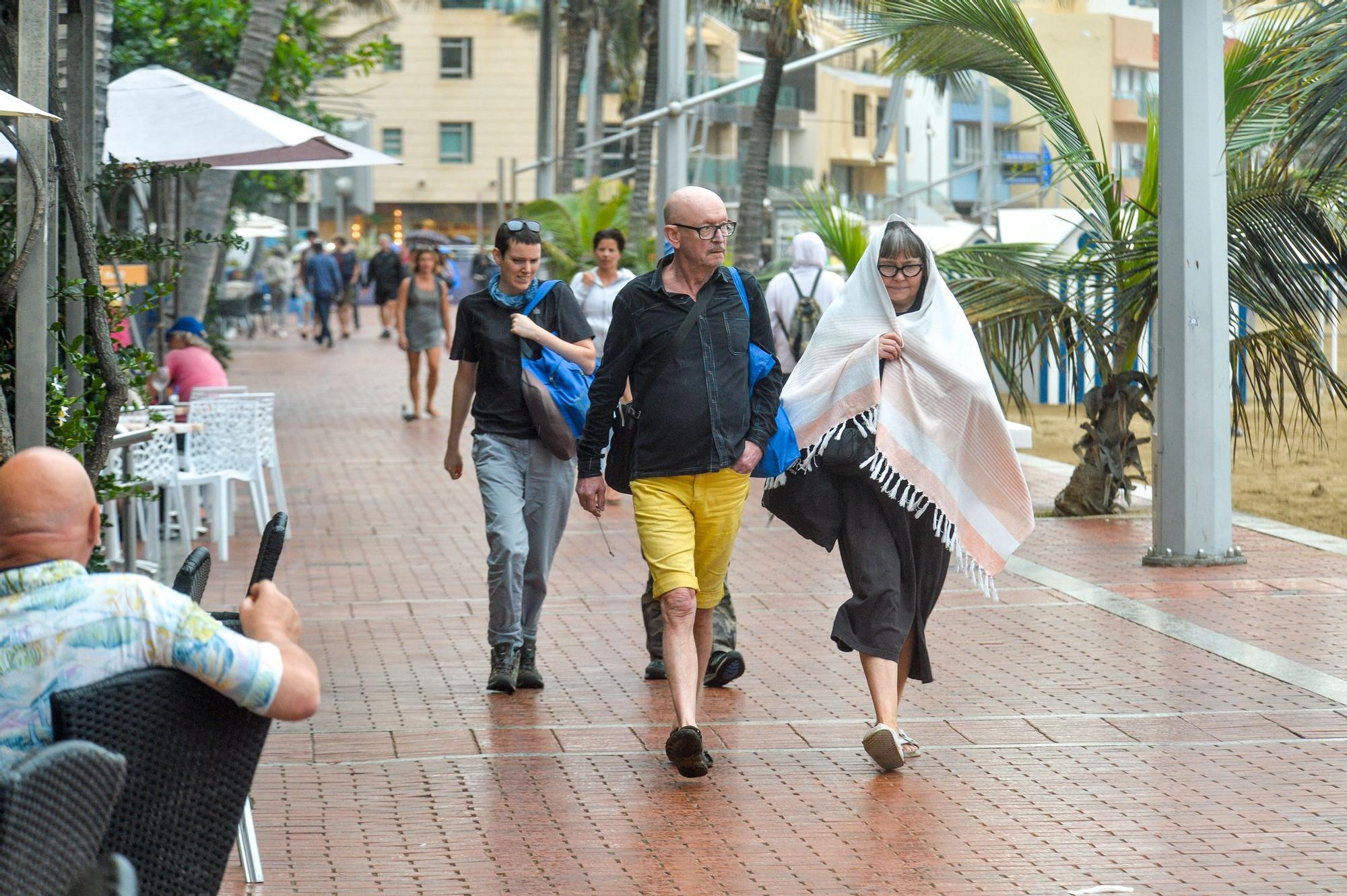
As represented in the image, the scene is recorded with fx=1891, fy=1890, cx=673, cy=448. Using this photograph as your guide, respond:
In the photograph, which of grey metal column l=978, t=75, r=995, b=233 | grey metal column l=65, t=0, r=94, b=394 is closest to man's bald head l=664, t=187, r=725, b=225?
grey metal column l=65, t=0, r=94, b=394

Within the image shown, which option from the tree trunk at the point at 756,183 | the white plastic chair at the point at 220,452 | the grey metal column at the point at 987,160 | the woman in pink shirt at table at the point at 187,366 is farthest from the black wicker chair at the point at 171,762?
the grey metal column at the point at 987,160

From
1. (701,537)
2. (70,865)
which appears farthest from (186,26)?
(70,865)

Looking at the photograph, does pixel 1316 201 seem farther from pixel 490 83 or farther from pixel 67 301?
pixel 490 83

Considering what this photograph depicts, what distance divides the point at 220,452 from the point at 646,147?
2207cm

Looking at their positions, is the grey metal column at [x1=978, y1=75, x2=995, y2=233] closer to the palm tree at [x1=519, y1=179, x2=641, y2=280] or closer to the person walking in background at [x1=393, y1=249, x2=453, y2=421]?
the palm tree at [x1=519, y1=179, x2=641, y2=280]

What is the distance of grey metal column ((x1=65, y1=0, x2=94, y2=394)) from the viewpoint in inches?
276

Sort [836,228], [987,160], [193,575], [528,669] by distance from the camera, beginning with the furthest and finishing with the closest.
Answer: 1. [987,160]
2. [836,228]
3. [528,669]
4. [193,575]

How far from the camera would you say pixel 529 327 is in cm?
717

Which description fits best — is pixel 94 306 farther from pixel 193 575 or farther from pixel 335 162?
pixel 335 162

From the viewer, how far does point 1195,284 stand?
1015cm

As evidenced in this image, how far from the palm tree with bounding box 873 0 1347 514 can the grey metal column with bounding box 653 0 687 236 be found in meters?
3.61

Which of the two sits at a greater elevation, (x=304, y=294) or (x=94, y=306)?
(x=304, y=294)

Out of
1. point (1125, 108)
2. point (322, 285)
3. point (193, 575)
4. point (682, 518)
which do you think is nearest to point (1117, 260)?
point (682, 518)

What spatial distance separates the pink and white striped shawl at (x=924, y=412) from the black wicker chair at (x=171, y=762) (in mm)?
3090
